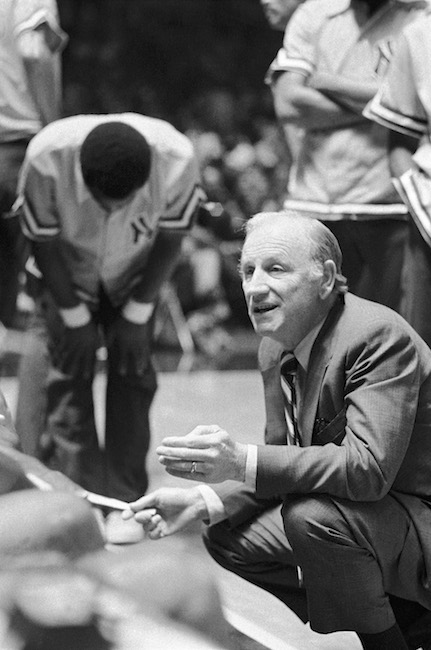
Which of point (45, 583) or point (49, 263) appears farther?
point (49, 263)

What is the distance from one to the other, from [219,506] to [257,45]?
27.4 ft

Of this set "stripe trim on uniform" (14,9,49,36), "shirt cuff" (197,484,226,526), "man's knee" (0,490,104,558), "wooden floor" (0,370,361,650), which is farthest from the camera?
"stripe trim on uniform" (14,9,49,36)

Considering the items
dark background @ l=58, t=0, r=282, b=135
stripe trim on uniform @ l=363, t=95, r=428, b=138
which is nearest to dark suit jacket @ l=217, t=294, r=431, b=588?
stripe trim on uniform @ l=363, t=95, r=428, b=138

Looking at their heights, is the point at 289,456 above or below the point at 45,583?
below

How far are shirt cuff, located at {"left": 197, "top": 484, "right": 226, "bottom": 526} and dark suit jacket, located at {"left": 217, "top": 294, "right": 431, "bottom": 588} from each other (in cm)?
22

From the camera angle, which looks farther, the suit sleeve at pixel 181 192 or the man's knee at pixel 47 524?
the suit sleeve at pixel 181 192

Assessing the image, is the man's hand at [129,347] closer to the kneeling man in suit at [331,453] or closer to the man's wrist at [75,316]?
the man's wrist at [75,316]

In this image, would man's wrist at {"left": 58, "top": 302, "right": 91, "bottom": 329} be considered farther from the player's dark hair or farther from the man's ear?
the man's ear

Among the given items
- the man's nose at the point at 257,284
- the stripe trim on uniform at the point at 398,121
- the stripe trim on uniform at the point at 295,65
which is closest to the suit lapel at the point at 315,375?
the man's nose at the point at 257,284

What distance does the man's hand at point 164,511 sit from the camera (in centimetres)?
215

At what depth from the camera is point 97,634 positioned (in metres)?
1.08

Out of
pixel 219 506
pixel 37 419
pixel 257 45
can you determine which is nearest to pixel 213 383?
pixel 37 419

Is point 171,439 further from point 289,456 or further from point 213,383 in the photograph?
point 213,383

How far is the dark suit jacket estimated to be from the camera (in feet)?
6.59
